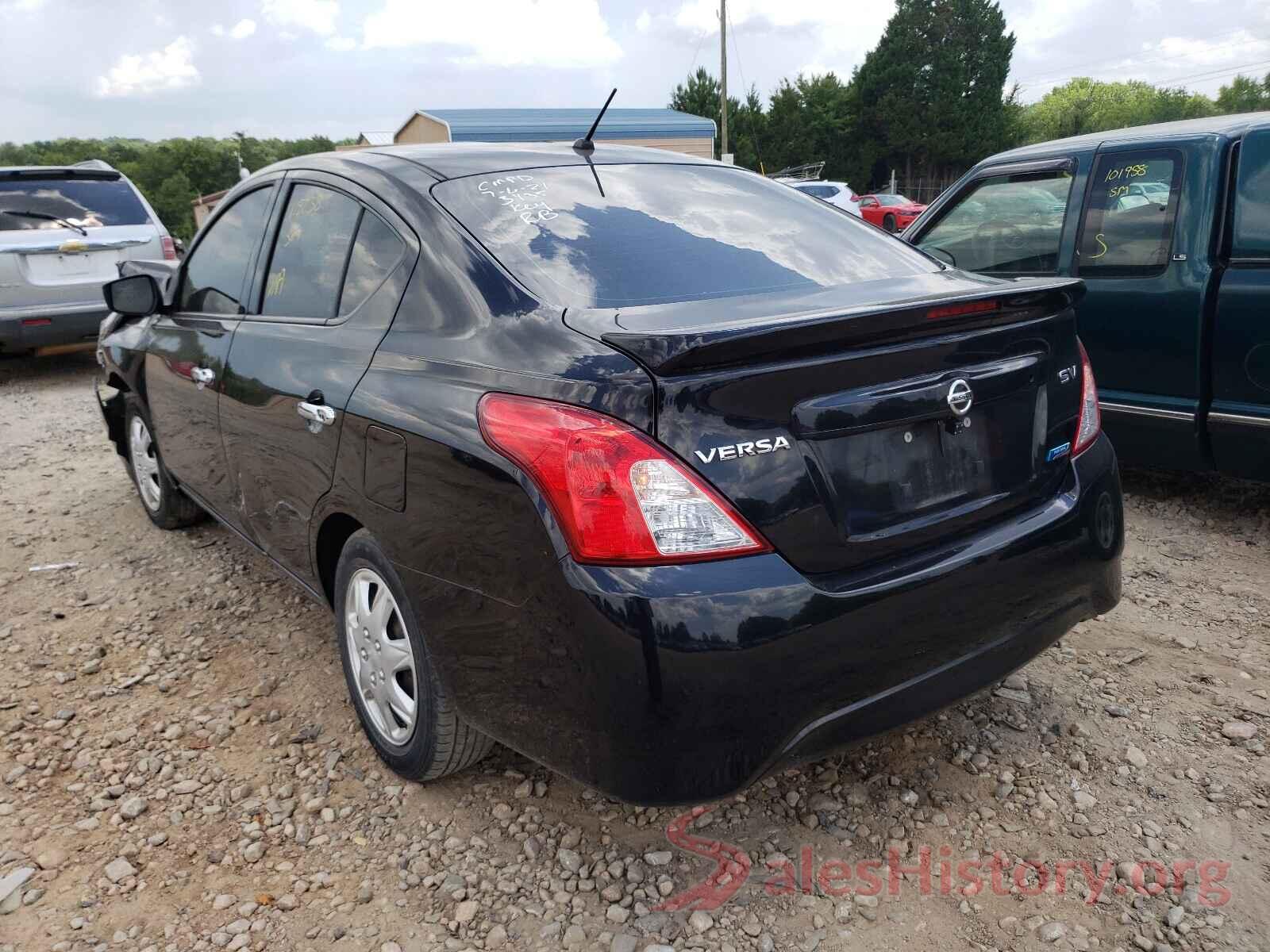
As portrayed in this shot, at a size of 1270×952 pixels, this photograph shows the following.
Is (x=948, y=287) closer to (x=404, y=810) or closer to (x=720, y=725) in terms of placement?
(x=720, y=725)

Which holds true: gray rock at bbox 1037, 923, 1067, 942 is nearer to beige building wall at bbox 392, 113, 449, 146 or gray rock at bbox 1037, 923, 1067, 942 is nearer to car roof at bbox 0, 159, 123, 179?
car roof at bbox 0, 159, 123, 179

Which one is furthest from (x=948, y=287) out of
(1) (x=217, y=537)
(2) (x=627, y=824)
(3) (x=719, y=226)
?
(1) (x=217, y=537)

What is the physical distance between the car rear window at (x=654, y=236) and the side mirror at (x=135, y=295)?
194cm

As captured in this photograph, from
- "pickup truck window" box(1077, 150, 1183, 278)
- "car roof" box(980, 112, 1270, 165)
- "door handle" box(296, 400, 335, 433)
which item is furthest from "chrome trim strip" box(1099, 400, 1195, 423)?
"door handle" box(296, 400, 335, 433)

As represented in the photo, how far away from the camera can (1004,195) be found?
4863 millimetres

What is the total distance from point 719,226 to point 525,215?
53 cm

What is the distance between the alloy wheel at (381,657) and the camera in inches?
96.4

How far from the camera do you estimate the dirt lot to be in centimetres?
210

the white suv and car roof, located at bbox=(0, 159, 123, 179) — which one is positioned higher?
car roof, located at bbox=(0, 159, 123, 179)

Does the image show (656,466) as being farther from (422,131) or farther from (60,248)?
(422,131)

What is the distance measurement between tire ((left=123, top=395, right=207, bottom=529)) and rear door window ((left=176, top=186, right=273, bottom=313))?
0.78m

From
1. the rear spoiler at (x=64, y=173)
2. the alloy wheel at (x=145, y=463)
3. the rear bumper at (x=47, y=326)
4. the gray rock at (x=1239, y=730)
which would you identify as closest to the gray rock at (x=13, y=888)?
the alloy wheel at (x=145, y=463)

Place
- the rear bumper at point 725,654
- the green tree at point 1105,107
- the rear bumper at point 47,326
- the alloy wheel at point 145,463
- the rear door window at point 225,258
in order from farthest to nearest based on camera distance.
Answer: the green tree at point 1105,107
the rear bumper at point 47,326
the alloy wheel at point 145,463
the rear door window at point 225,258
the rear bumper at point 725,654

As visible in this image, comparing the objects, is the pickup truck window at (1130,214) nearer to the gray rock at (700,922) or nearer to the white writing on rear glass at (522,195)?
the white writing on rear glass at (522,195)
